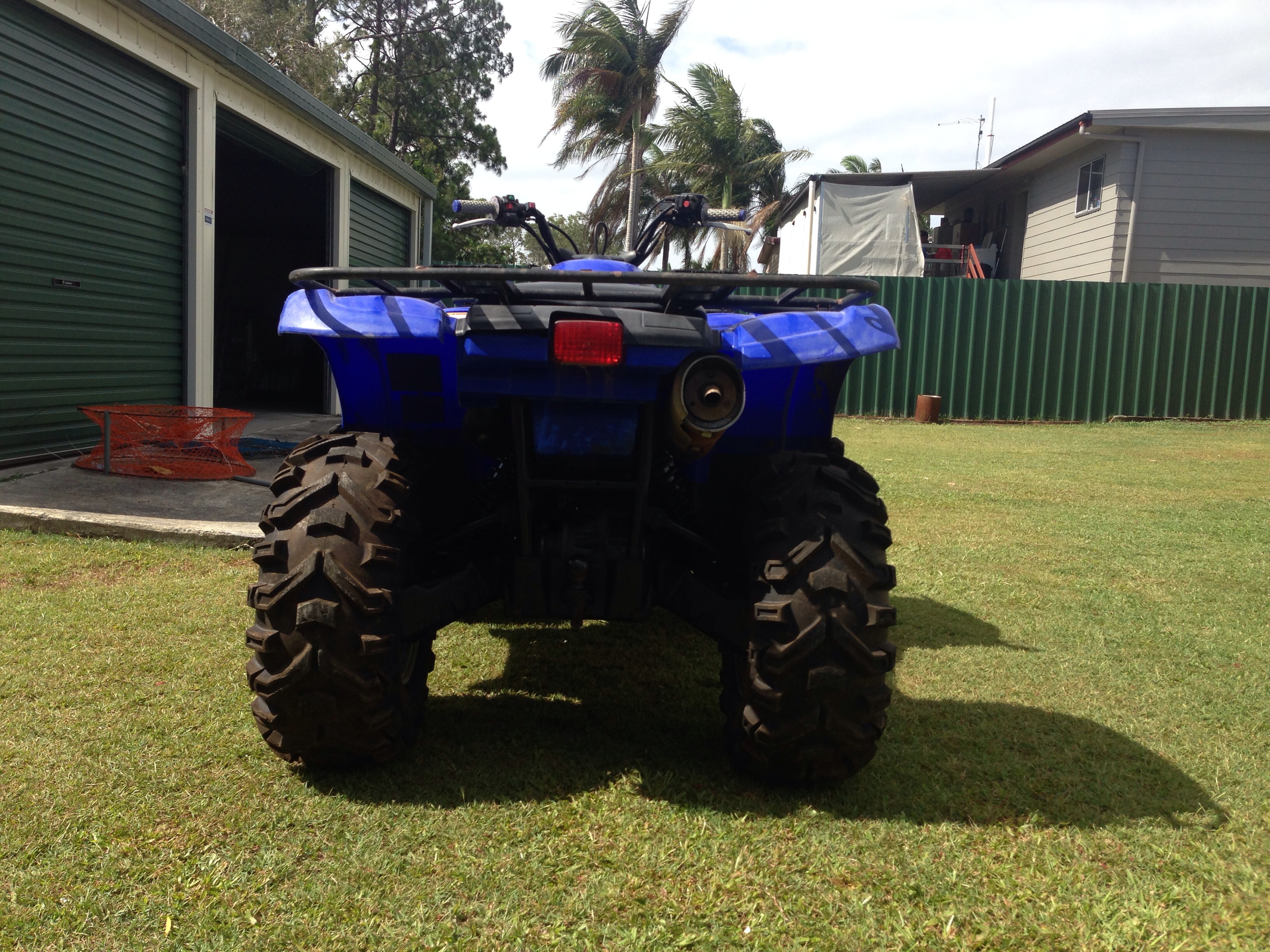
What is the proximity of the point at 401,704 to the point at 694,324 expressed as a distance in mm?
1278

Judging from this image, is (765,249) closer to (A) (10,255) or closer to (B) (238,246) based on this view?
(B) (238,246)

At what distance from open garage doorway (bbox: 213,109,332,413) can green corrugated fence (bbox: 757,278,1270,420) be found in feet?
30.9

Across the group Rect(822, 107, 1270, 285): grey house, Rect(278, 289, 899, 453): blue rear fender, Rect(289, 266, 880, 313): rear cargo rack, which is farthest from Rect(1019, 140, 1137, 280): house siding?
Rect(278, 289, 899, 453): blue rear fender

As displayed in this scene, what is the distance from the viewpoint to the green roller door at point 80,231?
23.0 ft

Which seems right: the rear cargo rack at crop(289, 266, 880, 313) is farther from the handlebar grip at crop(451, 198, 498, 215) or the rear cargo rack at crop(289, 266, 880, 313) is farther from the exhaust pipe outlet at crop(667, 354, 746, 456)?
the handlebar grip at crop(451, 198, 498, 215)

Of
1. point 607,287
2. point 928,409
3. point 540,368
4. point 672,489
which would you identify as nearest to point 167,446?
point 607,287

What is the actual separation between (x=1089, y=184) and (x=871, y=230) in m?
4.20

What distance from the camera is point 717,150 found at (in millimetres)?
30312

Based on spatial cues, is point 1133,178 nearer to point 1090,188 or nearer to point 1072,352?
point 1090,188

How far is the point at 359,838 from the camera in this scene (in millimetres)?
2283

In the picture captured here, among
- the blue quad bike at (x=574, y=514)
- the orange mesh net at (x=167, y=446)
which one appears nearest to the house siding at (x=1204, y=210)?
the orange mesh net at (x=167, y=446)

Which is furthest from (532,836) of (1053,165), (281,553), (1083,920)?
(1053,165)

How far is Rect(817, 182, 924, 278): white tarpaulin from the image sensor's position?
19.5m

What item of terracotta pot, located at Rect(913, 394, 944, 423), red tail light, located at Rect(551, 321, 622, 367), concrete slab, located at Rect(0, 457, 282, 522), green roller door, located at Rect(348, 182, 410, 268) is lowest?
concrete slab, located at Rect(0, 457, 282, 522)
